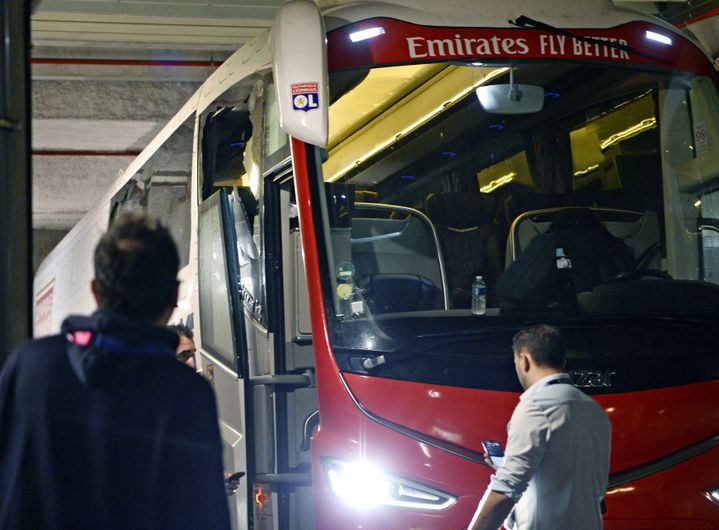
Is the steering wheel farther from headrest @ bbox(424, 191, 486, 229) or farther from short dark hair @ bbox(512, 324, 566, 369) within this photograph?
short dark hair @ bbox(512, 324, 566, 369)

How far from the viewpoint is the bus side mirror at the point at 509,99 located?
17.9 ft

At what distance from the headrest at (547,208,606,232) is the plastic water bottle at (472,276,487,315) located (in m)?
0.44

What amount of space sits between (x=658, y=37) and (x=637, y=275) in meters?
1.28

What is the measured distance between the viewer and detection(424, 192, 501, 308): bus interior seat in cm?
→ 516

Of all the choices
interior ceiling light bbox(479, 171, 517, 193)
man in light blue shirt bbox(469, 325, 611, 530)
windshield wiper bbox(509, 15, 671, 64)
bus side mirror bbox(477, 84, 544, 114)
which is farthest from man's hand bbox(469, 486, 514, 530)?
windshield wiper bbox(509, 15, 671, 64)

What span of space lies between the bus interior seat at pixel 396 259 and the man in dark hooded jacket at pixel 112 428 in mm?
2616

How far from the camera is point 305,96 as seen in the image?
189 inches

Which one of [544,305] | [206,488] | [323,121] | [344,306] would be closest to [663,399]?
[544,305]

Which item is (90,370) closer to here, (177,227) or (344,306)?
(344,306)

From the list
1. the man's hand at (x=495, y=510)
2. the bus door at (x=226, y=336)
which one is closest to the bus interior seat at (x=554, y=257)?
the man's hand at (x=495, y=510)

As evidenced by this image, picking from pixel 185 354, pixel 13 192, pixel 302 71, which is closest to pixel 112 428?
pixel 13 192

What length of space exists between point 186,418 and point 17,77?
1062mm

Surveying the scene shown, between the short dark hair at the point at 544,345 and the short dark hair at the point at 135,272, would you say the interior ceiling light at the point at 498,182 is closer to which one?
the short dark hair at the point at 544,345

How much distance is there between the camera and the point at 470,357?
4848mm
